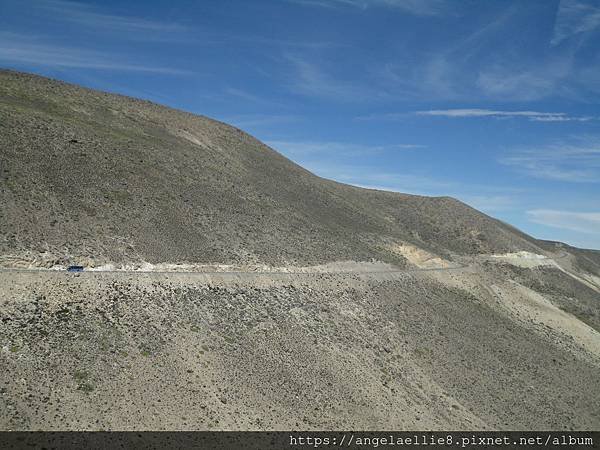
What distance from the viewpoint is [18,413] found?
17922mm

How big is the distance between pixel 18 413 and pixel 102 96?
5993cm

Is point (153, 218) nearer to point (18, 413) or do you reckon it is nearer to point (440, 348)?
point (18, 413)

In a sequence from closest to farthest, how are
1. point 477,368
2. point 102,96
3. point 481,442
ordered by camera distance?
point 481,442, point 477,368, point 102,96

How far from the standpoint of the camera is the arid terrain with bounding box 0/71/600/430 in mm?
22438

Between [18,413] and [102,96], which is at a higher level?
[102,96]

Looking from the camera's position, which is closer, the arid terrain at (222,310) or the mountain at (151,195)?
the arid terrain at (222,310)

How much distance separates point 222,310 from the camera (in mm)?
30562

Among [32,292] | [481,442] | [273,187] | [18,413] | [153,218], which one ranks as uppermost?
[273,187]

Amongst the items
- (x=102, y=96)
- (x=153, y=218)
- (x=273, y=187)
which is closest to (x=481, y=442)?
(x=153, y=218)

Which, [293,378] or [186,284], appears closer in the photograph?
[293,378]

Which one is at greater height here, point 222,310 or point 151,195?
point 151,195

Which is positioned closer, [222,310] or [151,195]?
[222,310]

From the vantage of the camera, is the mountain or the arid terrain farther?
the mountain

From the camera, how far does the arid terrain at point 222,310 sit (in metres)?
22.4
